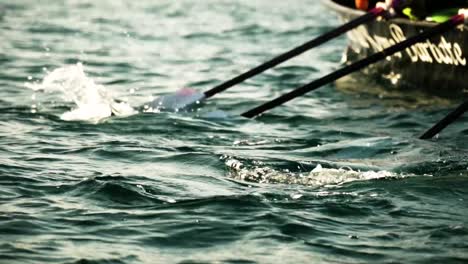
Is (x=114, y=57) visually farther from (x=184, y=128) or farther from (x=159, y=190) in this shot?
(x=159, y=190)

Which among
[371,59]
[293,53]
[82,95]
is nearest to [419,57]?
[293,53]

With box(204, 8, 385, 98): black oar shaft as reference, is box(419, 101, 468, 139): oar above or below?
below

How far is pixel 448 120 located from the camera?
9.23 metres

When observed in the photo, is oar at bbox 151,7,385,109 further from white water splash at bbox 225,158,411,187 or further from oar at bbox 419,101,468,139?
white water splash at bbox 225,158,411,187

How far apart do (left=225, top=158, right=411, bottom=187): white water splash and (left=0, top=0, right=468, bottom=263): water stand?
21mm

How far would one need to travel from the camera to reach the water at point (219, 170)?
6363 mm

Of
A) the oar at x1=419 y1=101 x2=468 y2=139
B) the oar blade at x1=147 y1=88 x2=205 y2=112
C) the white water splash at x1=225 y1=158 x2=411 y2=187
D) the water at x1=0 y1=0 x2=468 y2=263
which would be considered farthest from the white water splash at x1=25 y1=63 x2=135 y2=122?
the oar at x1=419 y1=101 x2=468 y2=139

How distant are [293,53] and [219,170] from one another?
3.41 meters

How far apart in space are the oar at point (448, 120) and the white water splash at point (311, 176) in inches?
53.2

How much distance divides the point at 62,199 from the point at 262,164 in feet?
6.12

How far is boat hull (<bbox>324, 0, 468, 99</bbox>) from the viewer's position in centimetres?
1143

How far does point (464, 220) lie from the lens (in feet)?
22.6

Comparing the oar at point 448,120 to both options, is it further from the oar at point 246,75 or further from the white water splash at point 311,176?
the oar at point 246,75

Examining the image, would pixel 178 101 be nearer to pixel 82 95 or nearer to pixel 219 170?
pixel 82 95
